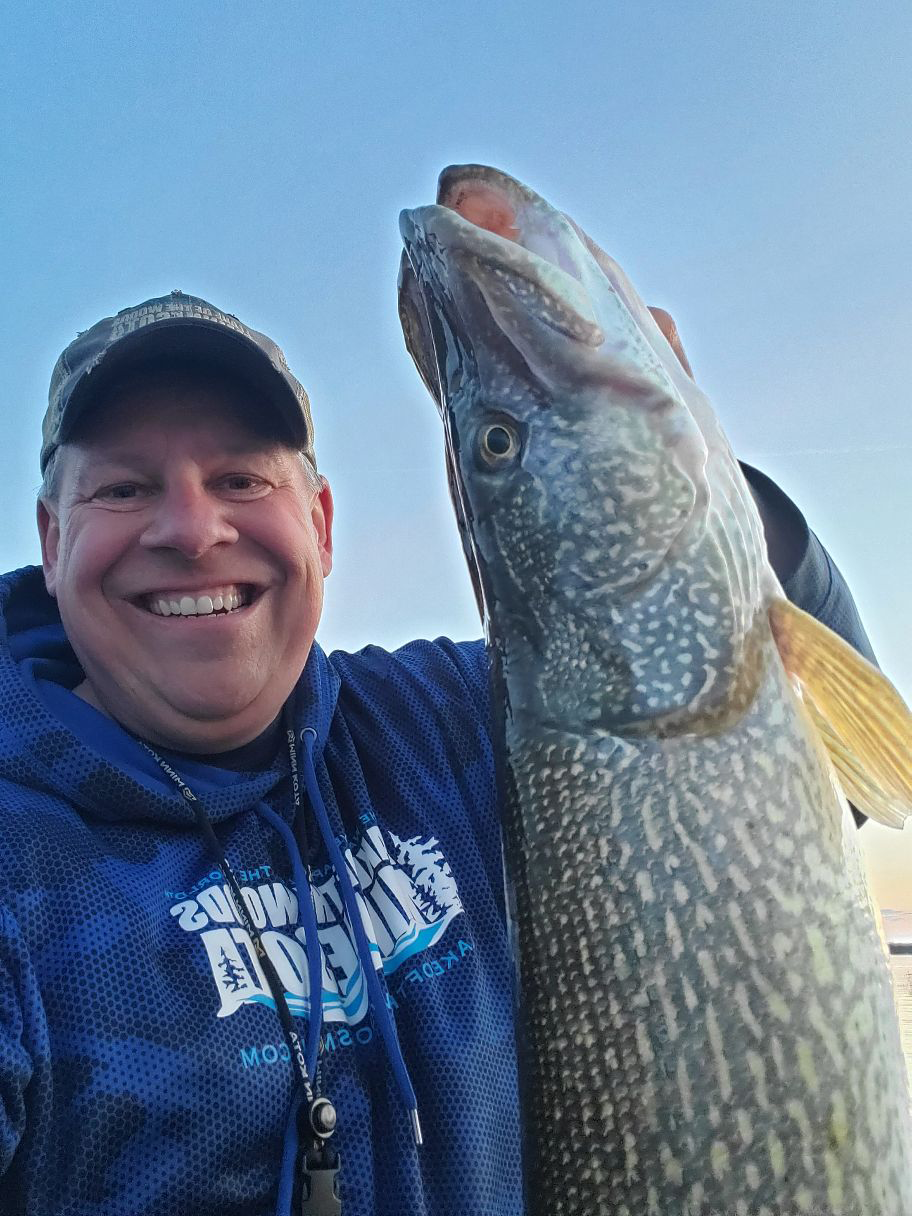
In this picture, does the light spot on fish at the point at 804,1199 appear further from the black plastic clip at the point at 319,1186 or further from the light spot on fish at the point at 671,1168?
the black plastic clip at the point at 319,1186

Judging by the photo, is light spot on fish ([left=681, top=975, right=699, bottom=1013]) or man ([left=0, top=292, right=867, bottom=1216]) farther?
man ([left=0, top=292, right=867, bottom=1216])

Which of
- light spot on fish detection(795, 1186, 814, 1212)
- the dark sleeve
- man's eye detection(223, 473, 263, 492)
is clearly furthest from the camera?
man's eye detection(223, 473, 263, 492)

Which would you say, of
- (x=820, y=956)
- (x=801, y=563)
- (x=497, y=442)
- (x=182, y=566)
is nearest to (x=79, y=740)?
(x=182, y=566)

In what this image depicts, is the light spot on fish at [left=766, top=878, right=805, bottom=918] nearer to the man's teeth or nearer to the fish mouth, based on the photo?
the fish mouth

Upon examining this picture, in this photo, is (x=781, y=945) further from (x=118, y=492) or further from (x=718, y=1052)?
(x=118, y=492)

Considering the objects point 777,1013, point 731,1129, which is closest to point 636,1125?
point 731,1129

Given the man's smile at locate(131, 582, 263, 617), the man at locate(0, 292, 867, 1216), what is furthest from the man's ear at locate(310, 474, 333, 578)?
the man's smile at locate(131, 582, 263, 617)

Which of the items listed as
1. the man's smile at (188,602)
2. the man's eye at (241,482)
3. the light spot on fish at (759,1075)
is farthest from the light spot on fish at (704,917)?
the man's eye at (241,482)
